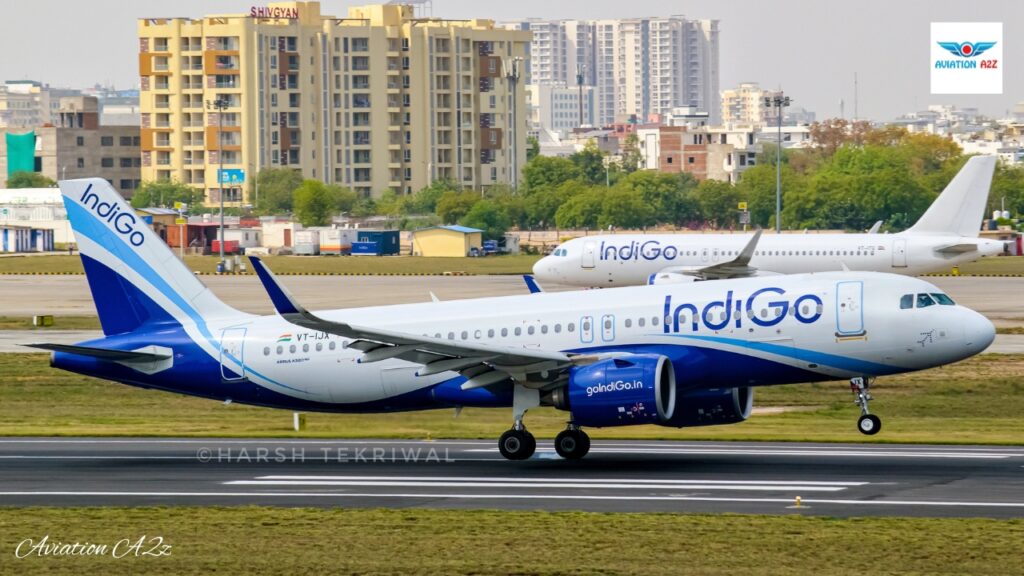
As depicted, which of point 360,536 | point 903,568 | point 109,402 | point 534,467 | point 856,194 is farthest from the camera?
point 856,194

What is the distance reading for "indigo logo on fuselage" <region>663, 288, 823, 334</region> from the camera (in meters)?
34.7

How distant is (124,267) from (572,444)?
1188 cm

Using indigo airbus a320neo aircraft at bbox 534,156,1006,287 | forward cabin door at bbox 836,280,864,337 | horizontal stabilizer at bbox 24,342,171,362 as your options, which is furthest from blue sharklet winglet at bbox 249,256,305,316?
indigo airbus a320neo aircraft at bbox 534,156,1006,287

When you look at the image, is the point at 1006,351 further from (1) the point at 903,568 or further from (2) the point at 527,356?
(1) the point at 903,568

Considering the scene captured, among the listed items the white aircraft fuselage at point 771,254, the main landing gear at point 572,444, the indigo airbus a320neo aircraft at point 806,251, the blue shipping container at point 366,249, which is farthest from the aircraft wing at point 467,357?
the blue shipping container at point 366,249

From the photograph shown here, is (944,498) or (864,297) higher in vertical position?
(864,297)

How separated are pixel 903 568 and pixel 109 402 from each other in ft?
116

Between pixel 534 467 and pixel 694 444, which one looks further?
pixel 694 444

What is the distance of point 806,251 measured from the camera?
85.2m

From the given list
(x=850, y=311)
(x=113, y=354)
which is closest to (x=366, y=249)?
(x=113, y=354)

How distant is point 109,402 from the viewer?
2068 inches

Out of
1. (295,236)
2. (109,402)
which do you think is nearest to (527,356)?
(109,402)

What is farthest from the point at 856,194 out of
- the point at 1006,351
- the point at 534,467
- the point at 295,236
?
the point at 534,467

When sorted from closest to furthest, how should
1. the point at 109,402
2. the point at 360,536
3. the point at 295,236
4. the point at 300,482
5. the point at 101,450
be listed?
the point at 360,536
the point at 300,482
the point at 101,450
the point at 109,402
the point at 295,236
